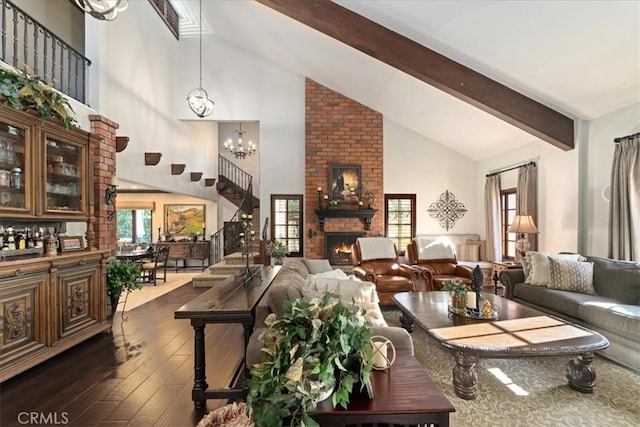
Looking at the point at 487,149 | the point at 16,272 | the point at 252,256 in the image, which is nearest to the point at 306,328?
the point at 16,272

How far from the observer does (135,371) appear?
108 inches

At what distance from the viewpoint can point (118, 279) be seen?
3.78 m

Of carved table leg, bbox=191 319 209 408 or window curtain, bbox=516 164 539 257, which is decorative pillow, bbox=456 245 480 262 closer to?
window curtain, bbox=516 164 539 257

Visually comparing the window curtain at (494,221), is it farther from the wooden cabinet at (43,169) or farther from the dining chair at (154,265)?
the dining chair at (154,265)

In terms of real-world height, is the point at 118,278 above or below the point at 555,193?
below

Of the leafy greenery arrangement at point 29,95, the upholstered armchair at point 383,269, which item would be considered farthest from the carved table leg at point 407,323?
the leafy greenery arrangement at point 29,95

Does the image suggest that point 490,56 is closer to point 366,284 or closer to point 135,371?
point 366,284

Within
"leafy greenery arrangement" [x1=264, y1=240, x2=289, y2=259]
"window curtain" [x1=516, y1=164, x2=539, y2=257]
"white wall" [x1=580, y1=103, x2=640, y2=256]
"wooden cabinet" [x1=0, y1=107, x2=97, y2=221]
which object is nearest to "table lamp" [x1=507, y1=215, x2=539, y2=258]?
"window curtain" [x1=516, y1=164, x2=539, y2=257]

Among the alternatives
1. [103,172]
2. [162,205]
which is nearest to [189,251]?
[162,205]

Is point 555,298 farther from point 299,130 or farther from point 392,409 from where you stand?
point 299,130

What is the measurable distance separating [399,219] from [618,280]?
4.25 metres

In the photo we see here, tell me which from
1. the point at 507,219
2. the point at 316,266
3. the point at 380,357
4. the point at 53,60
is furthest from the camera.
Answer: the point at 507,219

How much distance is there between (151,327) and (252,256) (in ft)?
10.6

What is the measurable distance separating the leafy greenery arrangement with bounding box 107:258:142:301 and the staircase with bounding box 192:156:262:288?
2.39 m
